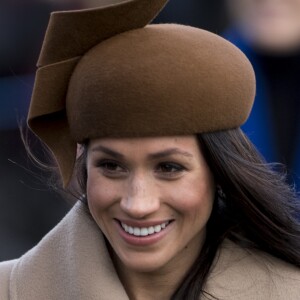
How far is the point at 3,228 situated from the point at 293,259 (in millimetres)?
2313

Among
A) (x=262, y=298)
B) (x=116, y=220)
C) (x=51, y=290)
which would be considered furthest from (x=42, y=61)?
(x=262, y=298)

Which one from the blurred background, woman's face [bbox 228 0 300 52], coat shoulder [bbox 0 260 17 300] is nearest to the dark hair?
coat shoulder [bbox 0 260 17 300]

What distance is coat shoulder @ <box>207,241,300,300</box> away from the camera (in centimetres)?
262

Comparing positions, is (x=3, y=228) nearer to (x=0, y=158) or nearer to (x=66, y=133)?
(x=0, y=158)

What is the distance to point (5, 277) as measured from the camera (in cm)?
285

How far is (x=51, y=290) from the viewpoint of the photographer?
108 inches

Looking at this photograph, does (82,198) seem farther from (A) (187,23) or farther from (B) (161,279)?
(A) (187,23)

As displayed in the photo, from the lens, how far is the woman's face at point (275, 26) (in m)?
3.54

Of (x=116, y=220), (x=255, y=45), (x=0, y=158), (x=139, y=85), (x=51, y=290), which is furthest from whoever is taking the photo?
(x=0, y=158)

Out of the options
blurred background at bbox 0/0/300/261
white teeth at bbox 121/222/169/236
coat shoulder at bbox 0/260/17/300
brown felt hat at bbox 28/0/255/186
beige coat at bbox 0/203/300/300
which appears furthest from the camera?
blurred background at bbox 0/0/300/261

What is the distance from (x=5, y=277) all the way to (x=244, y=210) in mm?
686

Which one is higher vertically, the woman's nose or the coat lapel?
the woman's nose

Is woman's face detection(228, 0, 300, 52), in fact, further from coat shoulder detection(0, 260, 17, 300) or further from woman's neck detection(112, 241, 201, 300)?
coat shoulder detection(0, 260, 17, 300)

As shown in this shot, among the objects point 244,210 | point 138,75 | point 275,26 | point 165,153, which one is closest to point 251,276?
point 244,210
